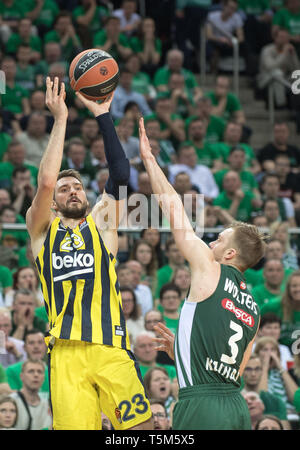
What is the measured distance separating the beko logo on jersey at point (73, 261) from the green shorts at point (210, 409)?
113 centimetres

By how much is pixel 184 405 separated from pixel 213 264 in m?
0.89

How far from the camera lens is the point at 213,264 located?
5199 millimetres

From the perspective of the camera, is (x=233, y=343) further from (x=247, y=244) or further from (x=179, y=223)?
(x=179, y=223)

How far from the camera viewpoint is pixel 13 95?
12664mm

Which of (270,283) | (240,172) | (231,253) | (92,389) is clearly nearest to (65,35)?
(240,172)

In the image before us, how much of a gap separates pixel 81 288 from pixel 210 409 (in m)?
1.25

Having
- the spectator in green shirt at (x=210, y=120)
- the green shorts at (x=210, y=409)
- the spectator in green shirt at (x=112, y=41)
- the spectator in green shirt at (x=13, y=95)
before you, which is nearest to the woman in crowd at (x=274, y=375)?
the green shorts at (x=210, y=409)

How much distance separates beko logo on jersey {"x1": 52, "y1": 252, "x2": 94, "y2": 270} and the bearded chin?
1.04 ft

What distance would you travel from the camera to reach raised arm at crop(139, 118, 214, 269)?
5.12 m

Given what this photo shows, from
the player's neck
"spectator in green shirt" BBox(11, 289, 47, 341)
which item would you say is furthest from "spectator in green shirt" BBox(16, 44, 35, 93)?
the player's neck

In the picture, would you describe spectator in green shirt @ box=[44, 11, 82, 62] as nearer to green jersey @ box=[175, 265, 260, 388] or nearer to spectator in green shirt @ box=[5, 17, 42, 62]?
spectator in green shirt @ box=[5, 17, 42, 62]

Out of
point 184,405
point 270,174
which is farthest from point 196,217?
point 184,405

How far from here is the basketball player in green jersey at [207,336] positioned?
5031 millimetres

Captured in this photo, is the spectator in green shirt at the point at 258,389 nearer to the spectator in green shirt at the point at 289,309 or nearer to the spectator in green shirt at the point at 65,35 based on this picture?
the spectator in green shirt at the point at 289,309
